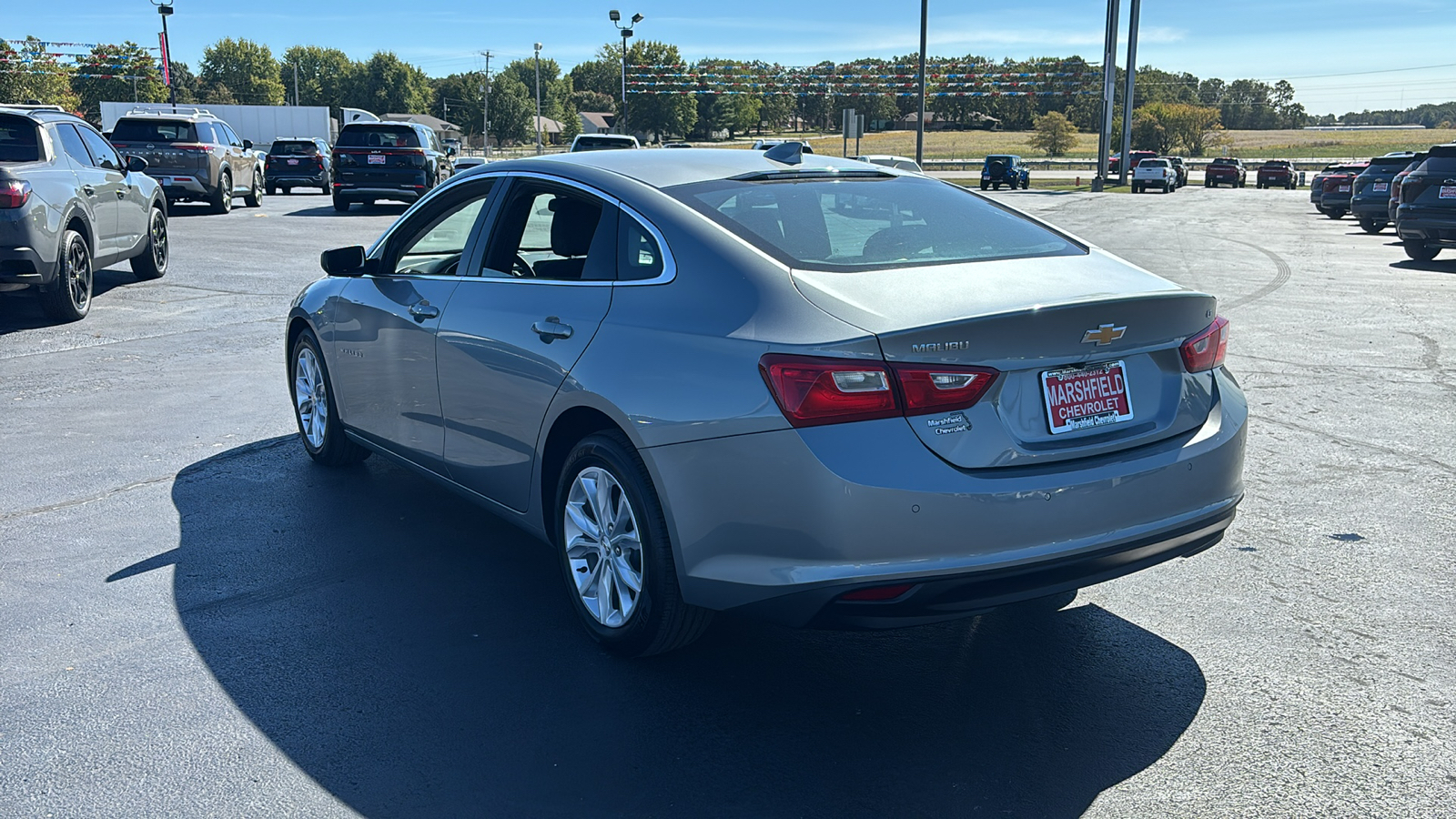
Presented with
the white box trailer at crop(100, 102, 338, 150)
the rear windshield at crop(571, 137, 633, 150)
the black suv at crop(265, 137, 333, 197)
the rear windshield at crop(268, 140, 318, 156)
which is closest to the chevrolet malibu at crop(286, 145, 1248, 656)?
the rear windshield at crop(571, 137, 633, 150)

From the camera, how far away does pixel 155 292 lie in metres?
13.1

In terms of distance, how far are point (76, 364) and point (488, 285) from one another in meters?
6.18

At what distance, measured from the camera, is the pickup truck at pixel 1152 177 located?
168ft

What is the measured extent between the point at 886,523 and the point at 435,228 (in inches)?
124

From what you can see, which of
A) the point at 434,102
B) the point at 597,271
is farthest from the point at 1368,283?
the point at 434,102

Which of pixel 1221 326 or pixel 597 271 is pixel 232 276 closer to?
pixel 597 271

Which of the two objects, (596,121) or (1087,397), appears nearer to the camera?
(1087,397)

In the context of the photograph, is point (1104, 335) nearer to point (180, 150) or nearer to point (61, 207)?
point (61, 207)

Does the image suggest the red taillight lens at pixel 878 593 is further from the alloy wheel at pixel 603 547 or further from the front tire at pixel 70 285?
the front tire at pixel 70 285

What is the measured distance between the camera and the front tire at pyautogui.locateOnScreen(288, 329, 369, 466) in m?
6.06

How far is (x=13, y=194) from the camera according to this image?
393 inches

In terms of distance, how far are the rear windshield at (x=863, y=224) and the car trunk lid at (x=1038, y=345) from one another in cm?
17

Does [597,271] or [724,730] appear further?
[597,271]

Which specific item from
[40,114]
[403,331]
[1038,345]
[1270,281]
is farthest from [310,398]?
[1270,281]
